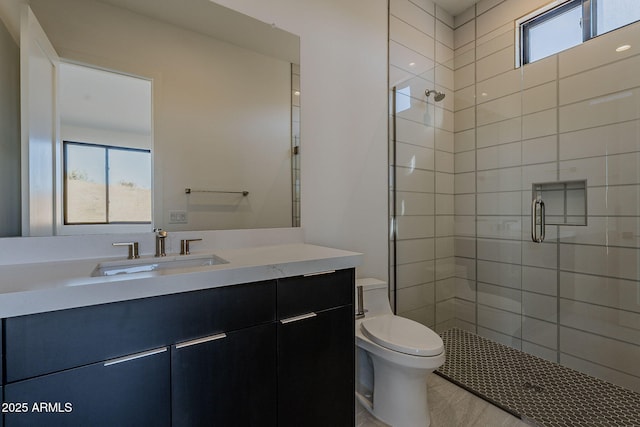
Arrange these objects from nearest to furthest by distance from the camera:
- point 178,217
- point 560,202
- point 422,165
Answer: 1. point 178,217
2. point 560,202
3. point 422,165

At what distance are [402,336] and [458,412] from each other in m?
0.57

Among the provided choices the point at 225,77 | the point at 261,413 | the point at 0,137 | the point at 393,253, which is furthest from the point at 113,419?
the point at 393,253

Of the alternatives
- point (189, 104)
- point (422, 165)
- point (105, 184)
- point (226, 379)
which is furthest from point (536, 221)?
point (105, 184)

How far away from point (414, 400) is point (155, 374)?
→ 3.87ft

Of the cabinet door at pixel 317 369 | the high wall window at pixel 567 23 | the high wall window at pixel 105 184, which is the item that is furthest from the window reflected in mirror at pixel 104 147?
the high wall window at pixel 567 23

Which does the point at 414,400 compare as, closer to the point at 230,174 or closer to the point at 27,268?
the point at 230,174

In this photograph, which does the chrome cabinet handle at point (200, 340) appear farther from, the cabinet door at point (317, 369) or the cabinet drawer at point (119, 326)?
the cabinet door at point (317, 369)

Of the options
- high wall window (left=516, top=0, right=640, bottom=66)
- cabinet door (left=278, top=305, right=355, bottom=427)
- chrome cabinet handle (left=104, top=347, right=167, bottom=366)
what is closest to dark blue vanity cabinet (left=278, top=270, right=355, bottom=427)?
cabinet door (left=278, top=305, right=355, bottom=427)

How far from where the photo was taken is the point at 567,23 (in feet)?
6.88

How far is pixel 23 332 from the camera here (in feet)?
2.30

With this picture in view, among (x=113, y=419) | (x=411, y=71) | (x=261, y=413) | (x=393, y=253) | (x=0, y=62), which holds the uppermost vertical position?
(x=411, y=71)

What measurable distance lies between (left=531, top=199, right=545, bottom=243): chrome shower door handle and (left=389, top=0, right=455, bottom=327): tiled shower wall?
1.86ft

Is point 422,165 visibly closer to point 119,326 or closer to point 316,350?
point 316,350

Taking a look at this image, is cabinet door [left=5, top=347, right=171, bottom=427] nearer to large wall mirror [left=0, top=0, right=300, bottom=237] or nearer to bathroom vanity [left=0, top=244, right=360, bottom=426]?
bathroom vanity [left=0, top=244, right=360, bottom=426]
